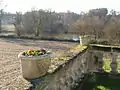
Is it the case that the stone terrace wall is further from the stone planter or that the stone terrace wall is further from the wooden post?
the wooden post

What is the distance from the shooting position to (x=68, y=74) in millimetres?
8875

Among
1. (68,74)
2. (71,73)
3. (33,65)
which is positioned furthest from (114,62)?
(33,65)

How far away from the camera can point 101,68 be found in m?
13.0

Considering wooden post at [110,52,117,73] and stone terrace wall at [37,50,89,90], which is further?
wooden post at [110,52,117,73]

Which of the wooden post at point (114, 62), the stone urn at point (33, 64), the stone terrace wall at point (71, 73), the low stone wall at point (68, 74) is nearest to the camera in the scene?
the stone urn at point (33, 64)

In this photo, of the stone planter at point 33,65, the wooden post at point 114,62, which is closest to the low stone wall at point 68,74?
the stone planter at point 33,65

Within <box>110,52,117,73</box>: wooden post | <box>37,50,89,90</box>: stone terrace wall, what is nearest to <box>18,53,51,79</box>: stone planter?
<box>37,50,89,90</box>: stone terrace wall

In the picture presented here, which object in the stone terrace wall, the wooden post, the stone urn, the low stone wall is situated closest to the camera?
the stone urn

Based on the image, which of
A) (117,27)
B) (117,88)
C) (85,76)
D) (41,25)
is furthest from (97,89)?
(41,25)

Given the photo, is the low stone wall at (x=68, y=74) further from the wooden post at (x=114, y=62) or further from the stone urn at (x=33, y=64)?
the wooden post at (x=114, y=62)

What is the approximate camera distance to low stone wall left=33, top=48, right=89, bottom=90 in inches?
237

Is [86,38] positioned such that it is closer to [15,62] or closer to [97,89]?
[97,89]

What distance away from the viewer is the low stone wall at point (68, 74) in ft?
19.7

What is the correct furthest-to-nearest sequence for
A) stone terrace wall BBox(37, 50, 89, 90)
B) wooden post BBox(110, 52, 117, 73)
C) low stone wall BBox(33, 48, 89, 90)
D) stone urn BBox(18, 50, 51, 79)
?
wooden post BBox(110, 52, 117, 73), stone terrace wall BBox(37, 50, 89, 90), low stone wall BBox(33, 48, 89, 90), stone urn BBox(18, 50, 51, 79)
